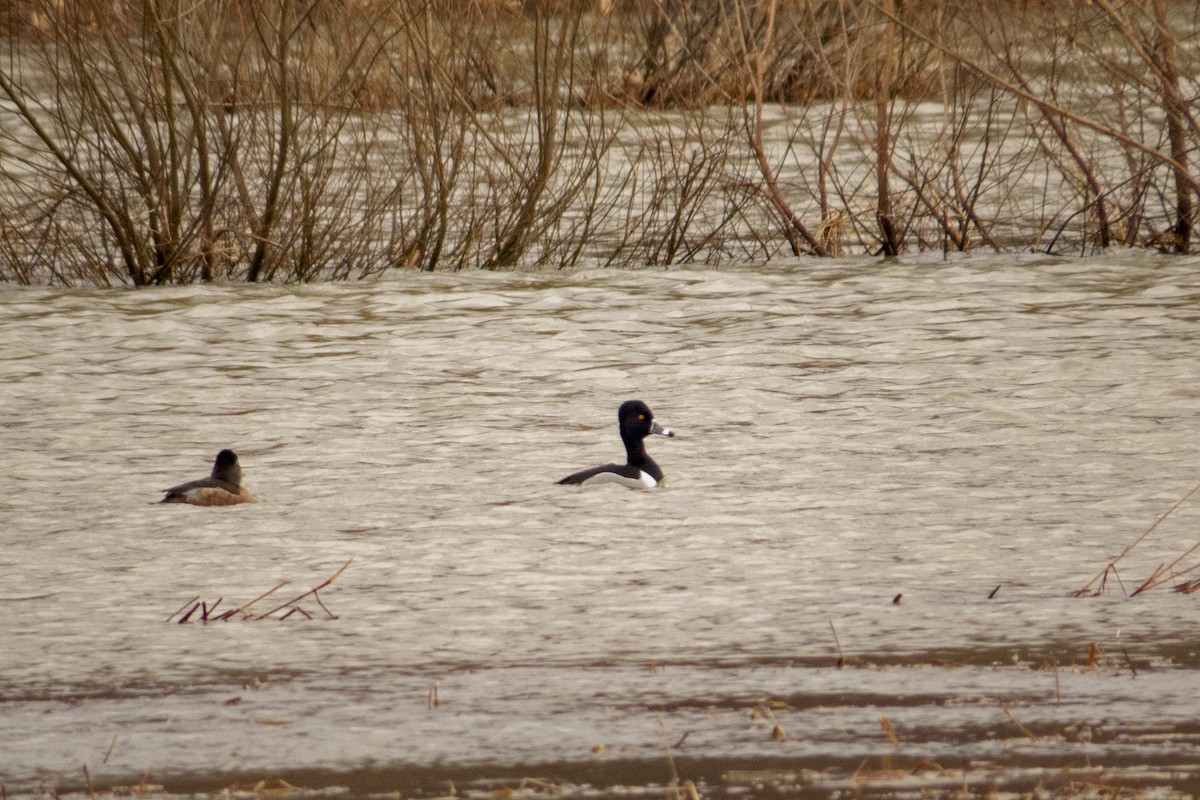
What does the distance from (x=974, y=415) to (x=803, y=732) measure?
491 cm

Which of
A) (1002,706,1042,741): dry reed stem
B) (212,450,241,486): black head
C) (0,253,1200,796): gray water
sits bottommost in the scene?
(0,253,1200,796): gray water

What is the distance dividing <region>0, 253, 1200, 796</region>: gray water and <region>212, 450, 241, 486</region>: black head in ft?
0.52

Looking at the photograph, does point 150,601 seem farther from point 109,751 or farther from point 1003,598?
point 1003,598

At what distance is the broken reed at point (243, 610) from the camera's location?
6.15 metres

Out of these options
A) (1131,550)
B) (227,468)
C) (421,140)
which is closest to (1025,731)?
(1131,550)

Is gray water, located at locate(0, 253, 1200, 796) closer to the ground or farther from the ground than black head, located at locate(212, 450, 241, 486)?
closer to the ground

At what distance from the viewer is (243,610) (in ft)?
20.7

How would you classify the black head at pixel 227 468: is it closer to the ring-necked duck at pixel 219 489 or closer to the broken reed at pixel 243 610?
the ring-necked duck at pixel 219 489

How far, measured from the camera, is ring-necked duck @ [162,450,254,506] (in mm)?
7680

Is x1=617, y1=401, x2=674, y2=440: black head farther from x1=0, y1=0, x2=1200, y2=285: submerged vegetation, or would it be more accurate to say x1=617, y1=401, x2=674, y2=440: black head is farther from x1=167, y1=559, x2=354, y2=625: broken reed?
x1=0, y1=0, x2=1200, y2=285: submerged vegetation

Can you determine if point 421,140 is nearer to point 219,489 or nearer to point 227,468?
point 227,468

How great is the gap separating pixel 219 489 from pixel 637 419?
2.03m

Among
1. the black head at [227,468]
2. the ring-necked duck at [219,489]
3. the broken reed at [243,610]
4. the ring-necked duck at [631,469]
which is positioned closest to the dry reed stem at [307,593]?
the broken reed at [243,610]

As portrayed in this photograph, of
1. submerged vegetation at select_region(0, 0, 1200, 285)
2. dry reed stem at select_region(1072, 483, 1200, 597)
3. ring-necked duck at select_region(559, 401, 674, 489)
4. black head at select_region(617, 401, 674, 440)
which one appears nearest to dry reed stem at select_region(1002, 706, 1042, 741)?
dry reed stem at select_region(1072, 483, 1200, 597)
